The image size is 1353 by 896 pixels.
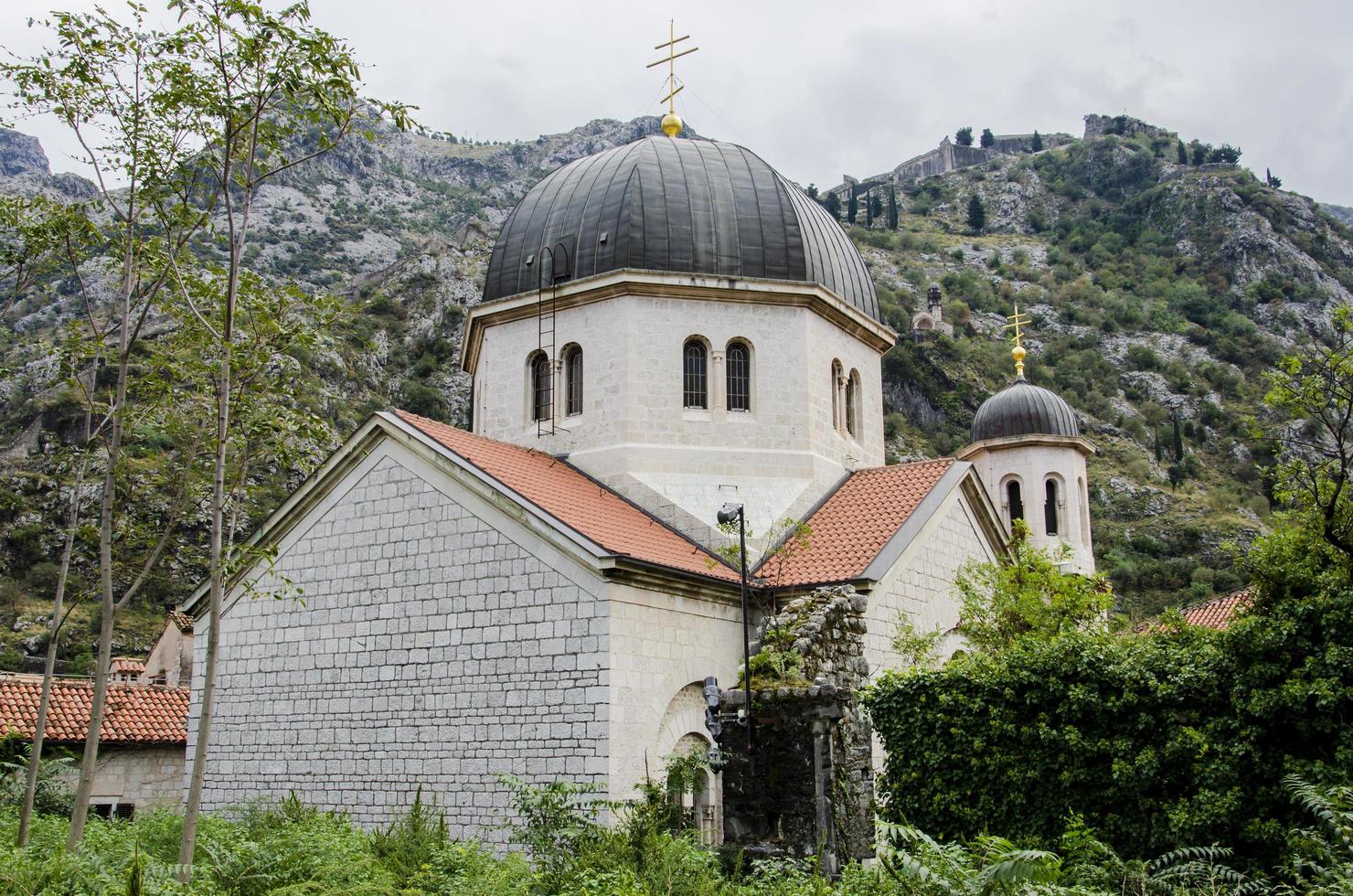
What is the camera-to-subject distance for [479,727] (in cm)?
1555

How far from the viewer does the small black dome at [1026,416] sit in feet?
103

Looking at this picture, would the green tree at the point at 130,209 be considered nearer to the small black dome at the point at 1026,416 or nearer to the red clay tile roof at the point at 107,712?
the red clay tile roof at the point at 107,712

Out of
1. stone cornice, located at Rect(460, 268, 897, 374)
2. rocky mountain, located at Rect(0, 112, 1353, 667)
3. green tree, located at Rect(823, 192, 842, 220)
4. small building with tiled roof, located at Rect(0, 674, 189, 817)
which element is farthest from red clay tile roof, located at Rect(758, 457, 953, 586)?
green tree, located at Rect(823, 192, 842, 220)

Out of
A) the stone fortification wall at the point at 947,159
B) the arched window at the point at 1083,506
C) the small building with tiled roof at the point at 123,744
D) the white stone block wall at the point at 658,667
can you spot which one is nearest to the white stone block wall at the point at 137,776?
the small building with tiled roof at the point at 123,744

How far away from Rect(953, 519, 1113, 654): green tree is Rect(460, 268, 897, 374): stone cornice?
5.51 metres

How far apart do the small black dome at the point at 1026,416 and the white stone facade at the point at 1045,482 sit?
9.7 inches

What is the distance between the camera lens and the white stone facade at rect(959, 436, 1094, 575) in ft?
102

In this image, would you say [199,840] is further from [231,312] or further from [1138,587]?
[1138,587]

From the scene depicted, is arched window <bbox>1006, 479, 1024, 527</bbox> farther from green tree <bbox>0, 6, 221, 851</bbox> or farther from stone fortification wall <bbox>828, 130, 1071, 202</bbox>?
stone fortification wall <bbox>828, 130, 1071, 202</bbox>

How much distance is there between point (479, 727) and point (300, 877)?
4.49 meters

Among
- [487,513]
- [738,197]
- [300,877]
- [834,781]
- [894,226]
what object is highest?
[894,226]

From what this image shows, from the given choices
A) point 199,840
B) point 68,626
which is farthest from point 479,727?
point 68,626

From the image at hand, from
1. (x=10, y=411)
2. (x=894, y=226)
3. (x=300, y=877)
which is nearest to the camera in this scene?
(x=300, y=877)

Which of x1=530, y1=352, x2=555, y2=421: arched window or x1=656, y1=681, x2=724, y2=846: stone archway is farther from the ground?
x1=530, y1=352, x2=555, y2=421: arched window
